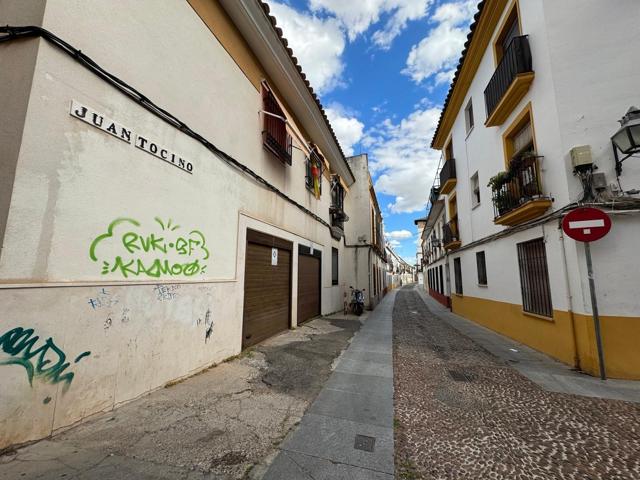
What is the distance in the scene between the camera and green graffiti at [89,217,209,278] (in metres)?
2.80

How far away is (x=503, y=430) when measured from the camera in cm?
272

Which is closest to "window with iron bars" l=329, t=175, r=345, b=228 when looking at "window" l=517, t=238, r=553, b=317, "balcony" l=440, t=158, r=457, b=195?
"balcony" l=440, t=158, r=457, b=195

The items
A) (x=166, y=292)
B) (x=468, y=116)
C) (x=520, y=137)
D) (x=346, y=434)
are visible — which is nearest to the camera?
(x=346, y=434)

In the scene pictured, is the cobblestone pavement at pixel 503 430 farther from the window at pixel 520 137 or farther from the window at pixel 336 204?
the window at pixel 336 204

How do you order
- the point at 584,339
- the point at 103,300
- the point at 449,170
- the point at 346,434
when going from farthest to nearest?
the point at 449,170 → the point at 584,339 → the point at 103,300 → the point at 346,434

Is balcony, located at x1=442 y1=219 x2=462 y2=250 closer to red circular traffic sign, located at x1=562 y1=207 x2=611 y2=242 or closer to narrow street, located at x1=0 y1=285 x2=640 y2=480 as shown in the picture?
red circular traffic sign, located at x1=562 y1=207 x2=611 y2=242

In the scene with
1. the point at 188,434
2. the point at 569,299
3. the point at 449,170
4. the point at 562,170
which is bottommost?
the point at 188,434

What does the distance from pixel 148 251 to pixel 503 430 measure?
4422mm

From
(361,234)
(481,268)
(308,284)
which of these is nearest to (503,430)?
(308,284)

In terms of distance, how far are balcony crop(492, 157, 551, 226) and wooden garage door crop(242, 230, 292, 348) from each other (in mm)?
5418

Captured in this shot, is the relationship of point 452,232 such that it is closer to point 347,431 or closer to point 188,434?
point 347,431

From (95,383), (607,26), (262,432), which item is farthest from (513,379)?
(607,26)

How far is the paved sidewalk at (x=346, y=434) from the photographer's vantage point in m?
2.09

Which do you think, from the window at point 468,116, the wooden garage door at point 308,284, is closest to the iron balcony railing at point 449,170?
the window at point 468,116
